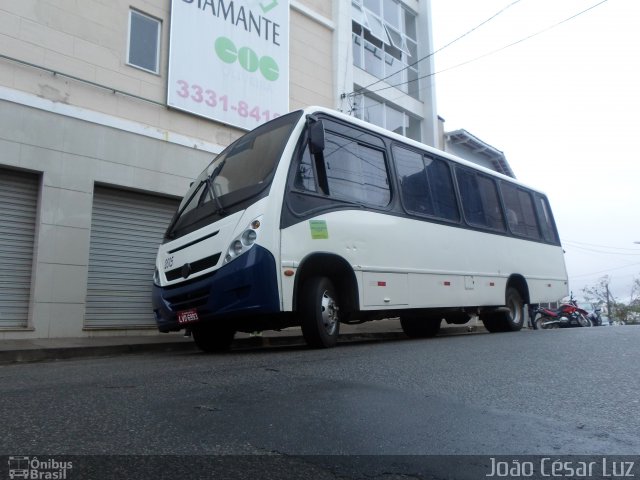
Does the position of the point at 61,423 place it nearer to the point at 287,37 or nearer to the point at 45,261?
the point at 45,261

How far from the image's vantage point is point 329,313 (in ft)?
21.6

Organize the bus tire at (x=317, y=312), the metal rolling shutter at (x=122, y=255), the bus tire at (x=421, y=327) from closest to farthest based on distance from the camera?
the bus tire at (x=317, y=312) < the metal rolling shutter at (x=122, y=255) < the bus tire at (x=421, y=327)

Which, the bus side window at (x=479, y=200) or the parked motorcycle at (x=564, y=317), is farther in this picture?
the parked motorcycle at (x=564, y=317)

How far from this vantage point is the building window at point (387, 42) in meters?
18.3

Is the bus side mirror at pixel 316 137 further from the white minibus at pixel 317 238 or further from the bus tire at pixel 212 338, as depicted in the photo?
the bus tire at pixel 212 338

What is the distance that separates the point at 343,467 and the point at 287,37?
527 inches

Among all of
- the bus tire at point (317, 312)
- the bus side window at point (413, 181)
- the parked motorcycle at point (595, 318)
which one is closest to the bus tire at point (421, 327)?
the bus side window at point (413, 181)

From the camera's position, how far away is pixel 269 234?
19.3 feet

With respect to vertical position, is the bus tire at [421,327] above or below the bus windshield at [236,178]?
below

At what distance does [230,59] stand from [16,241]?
6196 mm

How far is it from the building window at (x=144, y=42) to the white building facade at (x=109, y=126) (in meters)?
0.02

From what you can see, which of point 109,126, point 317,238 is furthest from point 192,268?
point 109,126

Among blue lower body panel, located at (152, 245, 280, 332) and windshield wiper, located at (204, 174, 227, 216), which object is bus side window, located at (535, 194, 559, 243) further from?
blue lower body panel, located at (152, 245, 280, 332)

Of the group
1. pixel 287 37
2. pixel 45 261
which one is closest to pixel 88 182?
pixel 45 261
